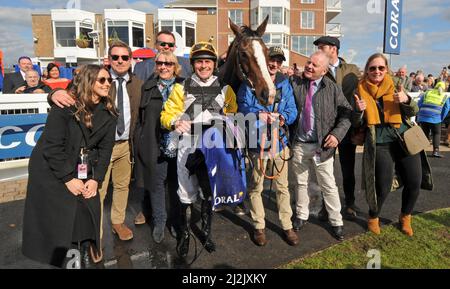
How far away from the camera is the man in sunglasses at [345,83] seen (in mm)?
4082

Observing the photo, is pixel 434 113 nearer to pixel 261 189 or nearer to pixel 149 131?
pixel 261 189

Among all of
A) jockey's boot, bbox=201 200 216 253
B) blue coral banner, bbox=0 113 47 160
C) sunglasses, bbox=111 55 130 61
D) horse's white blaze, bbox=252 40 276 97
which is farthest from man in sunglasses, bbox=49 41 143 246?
blue coral banner, bbox=0 113 47 160

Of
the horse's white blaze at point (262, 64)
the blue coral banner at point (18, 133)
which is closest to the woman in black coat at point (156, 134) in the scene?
the horse's white blaze at point (262, 64)

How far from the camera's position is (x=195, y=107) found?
3236mm

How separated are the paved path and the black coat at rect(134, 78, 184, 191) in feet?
2.70

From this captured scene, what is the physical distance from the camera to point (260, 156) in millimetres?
3521

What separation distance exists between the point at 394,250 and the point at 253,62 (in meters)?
2.71

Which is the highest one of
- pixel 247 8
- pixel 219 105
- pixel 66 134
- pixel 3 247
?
pixel 247 8

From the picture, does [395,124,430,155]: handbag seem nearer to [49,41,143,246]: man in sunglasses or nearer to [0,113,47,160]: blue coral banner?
[49,41,143,246]: man in sunglasses

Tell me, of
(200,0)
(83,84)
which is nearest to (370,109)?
(83,84)

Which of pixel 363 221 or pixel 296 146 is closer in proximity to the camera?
pixel 296 146
